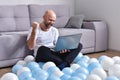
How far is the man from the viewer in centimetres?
277

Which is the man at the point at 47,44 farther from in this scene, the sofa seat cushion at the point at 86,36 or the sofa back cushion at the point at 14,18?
the sofa back cushion at the point at 14,18

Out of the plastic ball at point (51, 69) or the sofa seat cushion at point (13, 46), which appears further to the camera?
the sofa seat cushion at point (13, 46)

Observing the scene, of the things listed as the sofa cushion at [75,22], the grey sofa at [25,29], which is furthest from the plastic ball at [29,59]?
the sofa cushion at [75,22]

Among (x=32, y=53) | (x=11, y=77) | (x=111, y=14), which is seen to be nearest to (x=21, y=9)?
(x=32, y=53)

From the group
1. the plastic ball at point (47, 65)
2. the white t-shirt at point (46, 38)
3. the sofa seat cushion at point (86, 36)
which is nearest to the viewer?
the plastic ball at point (47, 65)

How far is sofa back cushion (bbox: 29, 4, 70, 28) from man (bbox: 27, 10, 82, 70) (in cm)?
110

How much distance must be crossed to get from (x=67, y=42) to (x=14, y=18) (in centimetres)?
138

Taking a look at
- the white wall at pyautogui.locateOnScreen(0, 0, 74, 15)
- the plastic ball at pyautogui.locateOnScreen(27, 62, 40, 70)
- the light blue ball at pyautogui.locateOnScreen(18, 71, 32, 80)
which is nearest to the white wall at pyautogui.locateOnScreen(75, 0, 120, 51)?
the white wall at pyautogui.locateOnScreen(0, 0, 74, 15)

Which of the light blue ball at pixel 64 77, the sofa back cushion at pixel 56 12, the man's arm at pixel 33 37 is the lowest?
the light blue ball at pixel 64 77

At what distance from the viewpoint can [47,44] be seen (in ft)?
9.73

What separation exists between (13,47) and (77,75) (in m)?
1.14

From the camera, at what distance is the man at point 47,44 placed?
2.77 meters

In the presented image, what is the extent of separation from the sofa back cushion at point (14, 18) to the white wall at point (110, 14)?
1333 millimetres

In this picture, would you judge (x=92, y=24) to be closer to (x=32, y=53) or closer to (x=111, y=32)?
(x=111, y=32)
